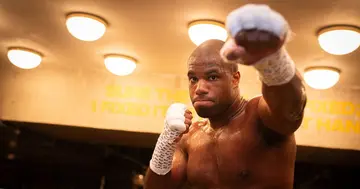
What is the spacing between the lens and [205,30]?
294 cm

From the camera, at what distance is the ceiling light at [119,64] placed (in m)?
3.67

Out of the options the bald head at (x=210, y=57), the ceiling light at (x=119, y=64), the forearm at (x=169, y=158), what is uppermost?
the ceiling light at (x=119, y=64)

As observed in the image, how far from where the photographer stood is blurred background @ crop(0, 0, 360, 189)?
293 cm

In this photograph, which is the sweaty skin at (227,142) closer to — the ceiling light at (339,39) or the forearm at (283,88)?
the forearm at (283,88)

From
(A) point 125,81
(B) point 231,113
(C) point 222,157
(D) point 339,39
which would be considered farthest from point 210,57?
(A) point 125,81

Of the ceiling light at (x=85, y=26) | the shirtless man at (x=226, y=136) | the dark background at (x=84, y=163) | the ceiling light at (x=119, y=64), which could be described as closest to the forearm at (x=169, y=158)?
the shirtless man at (x=226, y=136)

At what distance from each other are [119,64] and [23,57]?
2.53 feet

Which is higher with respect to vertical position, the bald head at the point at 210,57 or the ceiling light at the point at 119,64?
the ceiling light at the point at 119,64

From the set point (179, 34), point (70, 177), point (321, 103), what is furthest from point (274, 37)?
point (70, 177)

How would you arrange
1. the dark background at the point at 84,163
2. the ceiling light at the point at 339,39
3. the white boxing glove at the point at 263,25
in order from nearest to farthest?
the white boxing glove at the point at 263,25 < the ceiling light at the point at 339,39 < the dark background at the point at 84,163

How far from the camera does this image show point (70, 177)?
17.0ft

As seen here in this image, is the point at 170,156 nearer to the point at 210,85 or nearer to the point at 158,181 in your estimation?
the point at 158,181

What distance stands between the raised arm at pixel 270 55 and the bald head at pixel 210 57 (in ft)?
0.93

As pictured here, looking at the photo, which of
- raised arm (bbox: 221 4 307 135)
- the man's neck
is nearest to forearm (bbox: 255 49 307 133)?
raised arm (bbox: 221 4 307 135)
